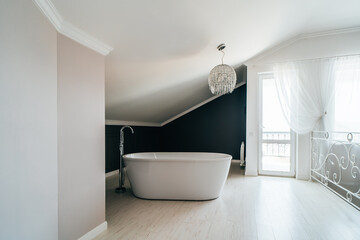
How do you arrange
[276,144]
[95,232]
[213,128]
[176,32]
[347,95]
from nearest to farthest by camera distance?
[95,232] → [176,32] → [347,95] → [276,144] → [213,128]

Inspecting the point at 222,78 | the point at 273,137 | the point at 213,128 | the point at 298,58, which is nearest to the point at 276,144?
the point at 273,137

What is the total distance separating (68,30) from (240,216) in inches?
102

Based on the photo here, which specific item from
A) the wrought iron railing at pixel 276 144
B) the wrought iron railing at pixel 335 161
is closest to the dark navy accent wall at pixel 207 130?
the wrought iron railing at pixel 276 144

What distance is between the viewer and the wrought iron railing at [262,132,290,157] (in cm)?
445

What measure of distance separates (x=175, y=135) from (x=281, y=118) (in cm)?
327

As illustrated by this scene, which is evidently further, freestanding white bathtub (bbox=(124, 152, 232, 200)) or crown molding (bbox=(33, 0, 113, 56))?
freestanding white bathtub (bbox=(124, 152, 232, 200))

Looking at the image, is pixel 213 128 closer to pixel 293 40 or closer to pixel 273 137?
pixel 273 137

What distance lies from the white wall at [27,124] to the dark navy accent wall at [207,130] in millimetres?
3826

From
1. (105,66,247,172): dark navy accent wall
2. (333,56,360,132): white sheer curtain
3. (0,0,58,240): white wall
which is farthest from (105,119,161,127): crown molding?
(333,56,360,132): white sheer curtain

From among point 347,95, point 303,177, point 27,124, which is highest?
point 347,95

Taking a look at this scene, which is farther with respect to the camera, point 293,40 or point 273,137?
point 273,137

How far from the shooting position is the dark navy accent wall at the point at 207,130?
5895 mm

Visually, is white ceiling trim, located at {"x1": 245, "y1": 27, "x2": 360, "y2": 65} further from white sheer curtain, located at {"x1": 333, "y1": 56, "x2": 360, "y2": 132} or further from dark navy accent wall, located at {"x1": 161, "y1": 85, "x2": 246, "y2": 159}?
dark navy accent wall, located at {"x1": 161, "y1": 85, "x2": 246, "y2": 159}

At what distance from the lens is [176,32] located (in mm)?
2350
